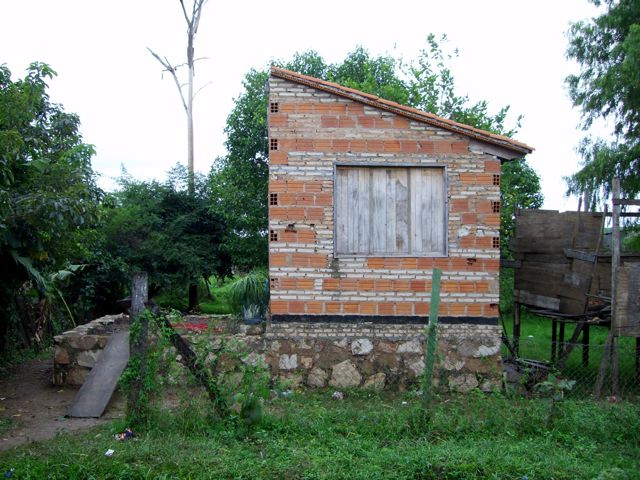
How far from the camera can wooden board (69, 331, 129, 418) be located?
8.62m

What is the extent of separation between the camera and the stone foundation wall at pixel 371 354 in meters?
9.73

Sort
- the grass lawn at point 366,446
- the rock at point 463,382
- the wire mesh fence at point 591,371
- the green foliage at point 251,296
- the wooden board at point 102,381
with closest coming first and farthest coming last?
1. the grass lawn at point 366,446
2. the wooden board at point 102,381
3. the wire mesh fence at point 591,371
4. the rock at point 463,382
5. the green foliage at point 251,296

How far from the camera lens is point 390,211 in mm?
9781

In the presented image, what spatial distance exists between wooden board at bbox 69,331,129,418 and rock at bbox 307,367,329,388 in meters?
2.75

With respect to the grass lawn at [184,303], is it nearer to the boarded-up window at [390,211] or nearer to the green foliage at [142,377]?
the boarded-up window at [390,211]

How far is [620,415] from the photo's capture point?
727 cm

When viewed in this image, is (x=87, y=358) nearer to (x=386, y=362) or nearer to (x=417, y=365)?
(x=386, y=362)

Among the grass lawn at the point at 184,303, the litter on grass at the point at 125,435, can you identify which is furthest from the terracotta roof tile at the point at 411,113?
the grass lawn at the point at 184,303

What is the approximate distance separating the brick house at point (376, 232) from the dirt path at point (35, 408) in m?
2.99

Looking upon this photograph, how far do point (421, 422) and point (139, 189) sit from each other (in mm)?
16488

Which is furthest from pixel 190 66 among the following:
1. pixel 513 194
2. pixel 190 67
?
pixel 513 194

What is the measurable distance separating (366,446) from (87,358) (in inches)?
222

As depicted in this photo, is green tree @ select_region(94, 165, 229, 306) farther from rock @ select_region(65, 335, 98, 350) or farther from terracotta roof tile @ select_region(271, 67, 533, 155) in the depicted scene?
terracotta roof tile @ select_region(271, 67, 533, 155)

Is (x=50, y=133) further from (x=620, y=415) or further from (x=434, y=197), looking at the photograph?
(x=620, y=415)
